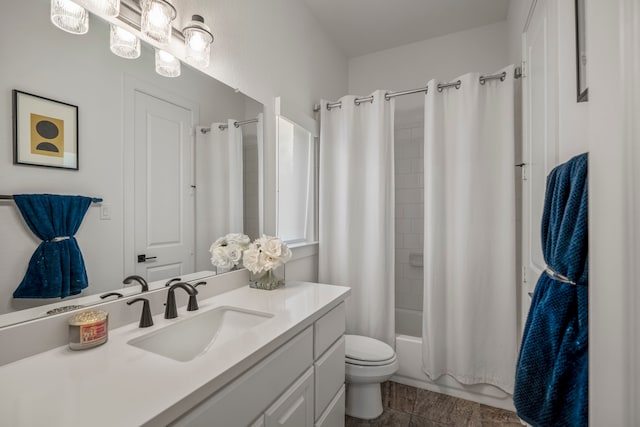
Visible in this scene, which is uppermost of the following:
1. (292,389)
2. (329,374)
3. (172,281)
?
(172,281)

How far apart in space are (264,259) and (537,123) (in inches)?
59.1

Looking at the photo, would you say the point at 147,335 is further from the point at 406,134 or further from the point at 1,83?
the point at 406,134

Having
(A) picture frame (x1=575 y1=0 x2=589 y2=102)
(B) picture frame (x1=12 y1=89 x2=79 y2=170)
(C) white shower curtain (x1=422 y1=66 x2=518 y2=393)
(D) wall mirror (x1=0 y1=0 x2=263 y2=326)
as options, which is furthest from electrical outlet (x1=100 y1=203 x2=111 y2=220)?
(C) white shower curtain (x1=422 y1=66 x2=518 y2=393)

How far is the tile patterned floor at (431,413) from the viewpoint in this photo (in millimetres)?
1783

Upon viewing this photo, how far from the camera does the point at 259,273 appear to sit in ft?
5.24

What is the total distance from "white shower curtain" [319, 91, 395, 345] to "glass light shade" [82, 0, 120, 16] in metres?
1.53

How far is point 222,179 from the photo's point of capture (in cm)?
149

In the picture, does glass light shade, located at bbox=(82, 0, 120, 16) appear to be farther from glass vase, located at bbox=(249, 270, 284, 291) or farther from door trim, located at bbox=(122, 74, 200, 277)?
glass vase, located at bbox=(249, 270, 284, 291)

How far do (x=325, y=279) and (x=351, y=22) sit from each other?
2.03m

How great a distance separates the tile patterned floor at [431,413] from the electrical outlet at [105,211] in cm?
166

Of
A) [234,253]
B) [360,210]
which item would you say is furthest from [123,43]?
[360,210]

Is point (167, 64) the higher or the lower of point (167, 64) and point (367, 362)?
the higher

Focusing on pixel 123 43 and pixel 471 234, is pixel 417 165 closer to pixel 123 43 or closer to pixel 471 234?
pixel 471 234

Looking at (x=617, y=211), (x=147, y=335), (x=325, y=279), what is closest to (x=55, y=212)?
(x=147, y=335)
